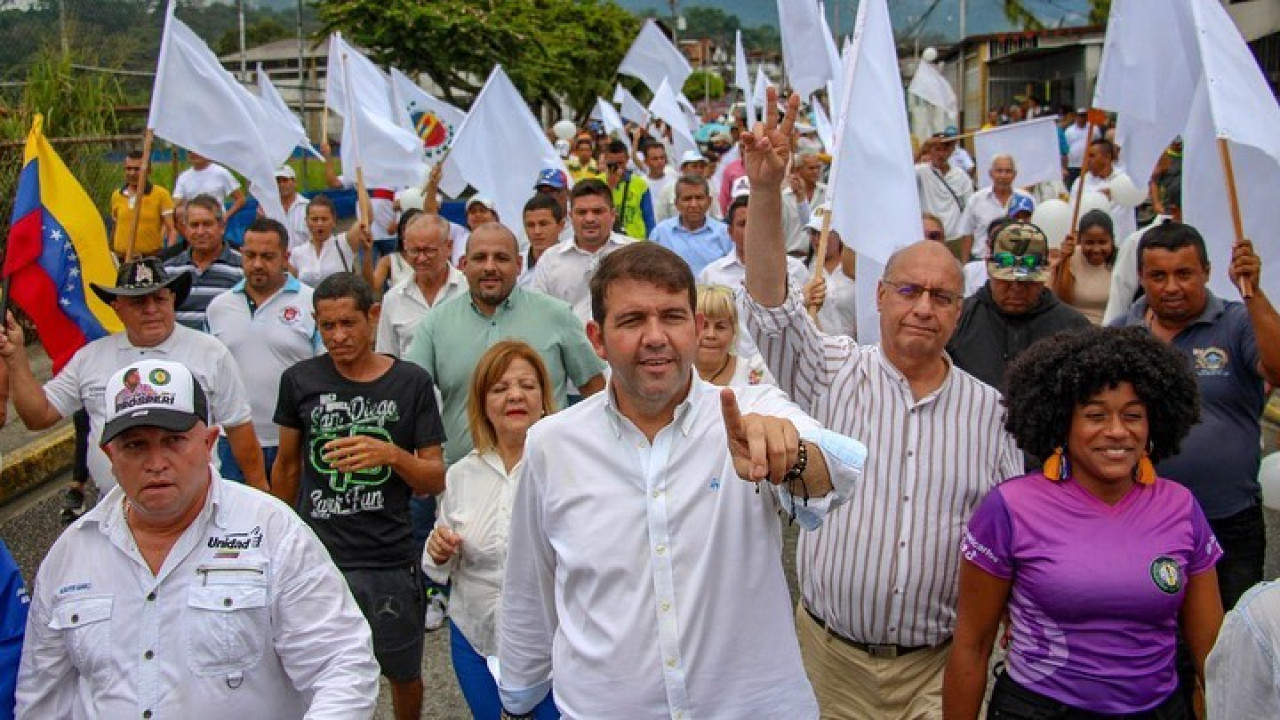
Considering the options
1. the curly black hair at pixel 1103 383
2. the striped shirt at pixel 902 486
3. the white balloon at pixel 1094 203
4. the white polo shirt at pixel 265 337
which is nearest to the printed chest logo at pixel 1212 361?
the curly black hair at pixel 1103 383

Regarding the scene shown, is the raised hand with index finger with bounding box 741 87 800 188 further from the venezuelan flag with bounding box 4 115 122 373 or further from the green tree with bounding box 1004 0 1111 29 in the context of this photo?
the green tree with bounding box 1004 0 1111 29

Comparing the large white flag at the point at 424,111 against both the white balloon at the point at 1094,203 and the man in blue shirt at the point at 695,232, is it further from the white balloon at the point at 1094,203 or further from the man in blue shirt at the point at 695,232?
the white balloon at the point at 1094,203

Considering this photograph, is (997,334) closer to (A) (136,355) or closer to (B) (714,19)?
(A) (136,355)

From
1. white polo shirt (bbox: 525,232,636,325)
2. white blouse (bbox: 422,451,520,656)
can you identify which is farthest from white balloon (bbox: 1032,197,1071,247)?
white blouse (bbox: 422,451,520,656)

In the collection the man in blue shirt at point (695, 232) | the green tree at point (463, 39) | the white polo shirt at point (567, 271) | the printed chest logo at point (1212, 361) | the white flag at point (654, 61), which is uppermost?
the green tree at point (463, 39)

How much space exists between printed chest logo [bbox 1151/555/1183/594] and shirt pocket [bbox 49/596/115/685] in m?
2.61

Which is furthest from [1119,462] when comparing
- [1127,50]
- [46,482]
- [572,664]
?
[46,482]

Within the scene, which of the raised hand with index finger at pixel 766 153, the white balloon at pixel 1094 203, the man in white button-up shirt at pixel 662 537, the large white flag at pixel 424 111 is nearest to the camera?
the man in white button-up shirt at pixel 662 537

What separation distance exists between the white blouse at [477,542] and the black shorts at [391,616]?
1.72 feet

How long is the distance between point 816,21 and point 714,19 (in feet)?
621

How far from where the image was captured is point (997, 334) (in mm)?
4766

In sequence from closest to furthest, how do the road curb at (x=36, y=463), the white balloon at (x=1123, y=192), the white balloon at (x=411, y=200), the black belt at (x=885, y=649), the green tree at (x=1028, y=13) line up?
the black belt at (x=885, y=649) → the road curb at (x=36, y=463) → the white balloon at (x=1123, y=192) → the white balloon at (x=411, y=200) → the green tree at (x=1028, y=13)

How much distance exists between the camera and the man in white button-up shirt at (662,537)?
101 inches

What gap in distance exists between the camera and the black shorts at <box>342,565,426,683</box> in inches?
182
